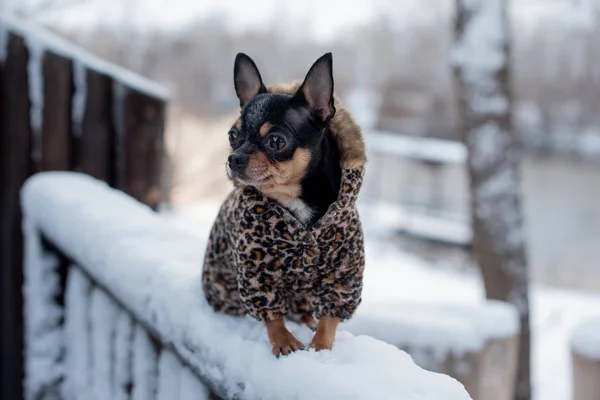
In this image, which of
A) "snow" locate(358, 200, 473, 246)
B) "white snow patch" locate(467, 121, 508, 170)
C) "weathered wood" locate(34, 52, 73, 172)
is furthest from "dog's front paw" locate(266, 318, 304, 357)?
"snow" locate(358, 200, 473, 246)

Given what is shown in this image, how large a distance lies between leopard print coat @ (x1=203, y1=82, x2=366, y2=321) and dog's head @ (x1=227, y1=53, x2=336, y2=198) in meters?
0.06

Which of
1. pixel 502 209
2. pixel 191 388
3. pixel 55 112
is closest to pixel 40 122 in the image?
pixel 55 112

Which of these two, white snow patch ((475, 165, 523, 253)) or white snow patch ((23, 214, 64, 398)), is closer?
white snow patch ((23, 214, 64, 398))

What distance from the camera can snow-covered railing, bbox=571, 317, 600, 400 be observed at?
2.88m

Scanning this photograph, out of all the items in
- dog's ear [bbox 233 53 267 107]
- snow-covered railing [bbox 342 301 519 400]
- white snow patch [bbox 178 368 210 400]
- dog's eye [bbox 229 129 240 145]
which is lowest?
snow-covered railing [bbox 342 301 519 400]

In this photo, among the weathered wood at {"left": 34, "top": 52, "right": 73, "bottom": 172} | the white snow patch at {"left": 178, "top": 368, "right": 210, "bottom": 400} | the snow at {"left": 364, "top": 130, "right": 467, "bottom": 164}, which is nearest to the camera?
the white snow patch at {"left": 178, "top": 368, "right": 210, "bottom": 400}

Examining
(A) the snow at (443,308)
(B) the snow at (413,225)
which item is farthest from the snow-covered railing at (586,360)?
(B) the snow at (413,225)

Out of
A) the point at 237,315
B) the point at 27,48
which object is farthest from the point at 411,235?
the point at 237,315

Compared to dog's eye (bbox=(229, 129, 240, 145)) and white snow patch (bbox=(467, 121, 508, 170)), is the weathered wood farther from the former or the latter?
white snow patch (bbox=(467, 121, 508, 170))

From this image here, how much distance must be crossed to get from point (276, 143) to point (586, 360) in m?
2.30

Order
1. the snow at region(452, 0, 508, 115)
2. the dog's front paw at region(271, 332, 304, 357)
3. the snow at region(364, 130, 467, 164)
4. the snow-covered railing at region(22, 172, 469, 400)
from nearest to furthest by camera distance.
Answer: the snow-covered railing at region(22, 172, 469, 400) < the dog's front paw at region(271, 332, 304, 357) < the snow at region(452, 0, 508, 115) < the snow at region(364, 130, 467, 164)

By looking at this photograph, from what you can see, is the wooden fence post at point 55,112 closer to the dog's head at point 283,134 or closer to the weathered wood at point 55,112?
the weathered wood at point 55,112

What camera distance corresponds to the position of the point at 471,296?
7.52 metres

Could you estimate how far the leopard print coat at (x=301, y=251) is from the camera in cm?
140
